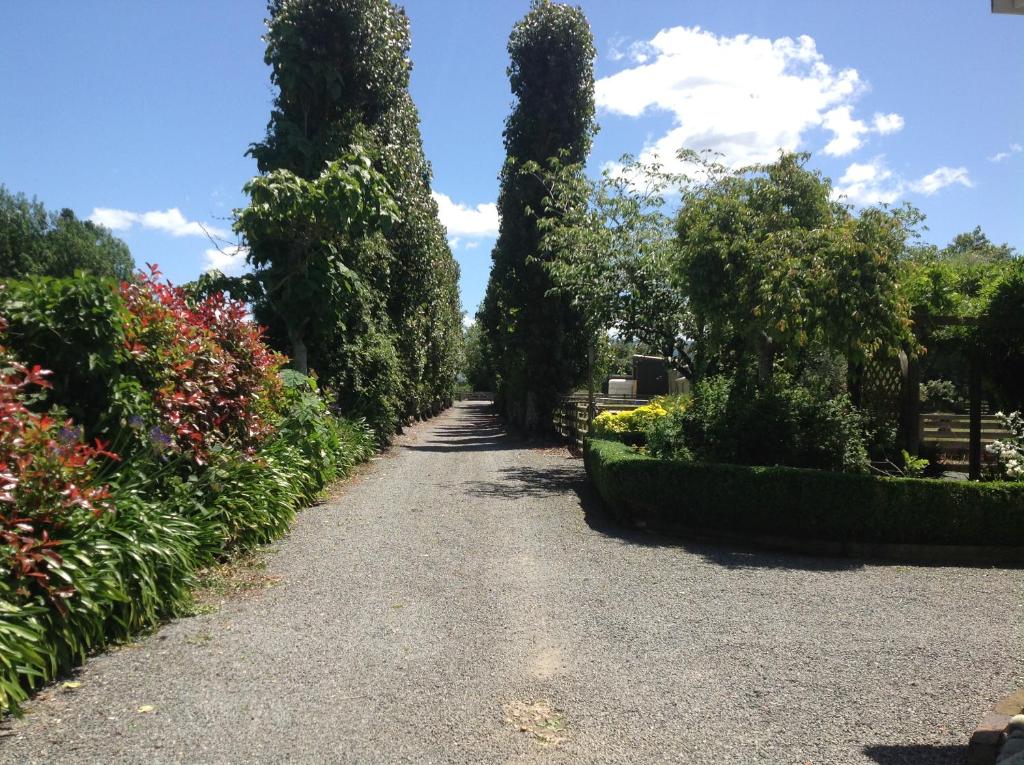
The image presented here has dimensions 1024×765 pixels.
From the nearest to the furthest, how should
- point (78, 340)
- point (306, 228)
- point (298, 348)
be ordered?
point (78, 340) → point (306, 228) → point (298, 348)

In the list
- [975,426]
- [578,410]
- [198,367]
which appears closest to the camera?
[198,367]

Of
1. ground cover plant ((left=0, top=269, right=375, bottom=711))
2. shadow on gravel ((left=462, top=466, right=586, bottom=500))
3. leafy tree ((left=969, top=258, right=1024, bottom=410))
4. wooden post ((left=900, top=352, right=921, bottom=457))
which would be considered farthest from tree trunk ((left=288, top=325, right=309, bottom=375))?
leafy tree ((left=969, top=258, right=1024, bottom=410))

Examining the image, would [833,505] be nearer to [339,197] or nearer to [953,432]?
[339,197]

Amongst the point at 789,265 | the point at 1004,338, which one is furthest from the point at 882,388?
the point at 789,265

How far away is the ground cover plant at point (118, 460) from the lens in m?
4.45

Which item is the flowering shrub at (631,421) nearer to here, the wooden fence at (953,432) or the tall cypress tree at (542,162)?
the wooden fence at (953,432)

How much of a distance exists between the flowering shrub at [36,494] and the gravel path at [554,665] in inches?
28.7

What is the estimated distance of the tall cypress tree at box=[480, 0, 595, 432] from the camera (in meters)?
22.2

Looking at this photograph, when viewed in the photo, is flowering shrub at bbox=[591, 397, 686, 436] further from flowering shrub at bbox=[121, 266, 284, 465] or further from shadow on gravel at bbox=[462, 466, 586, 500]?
flowering shrub at bbox=[121, 266, 284, 465]

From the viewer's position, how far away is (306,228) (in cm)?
1316

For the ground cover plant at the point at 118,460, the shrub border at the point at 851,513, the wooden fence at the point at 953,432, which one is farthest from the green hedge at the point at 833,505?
the wooden fence at the point at 953,432

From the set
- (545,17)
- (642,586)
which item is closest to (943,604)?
(642,586)

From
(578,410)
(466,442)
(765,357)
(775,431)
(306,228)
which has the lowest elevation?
(466,442)

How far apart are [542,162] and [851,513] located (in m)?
16.1
